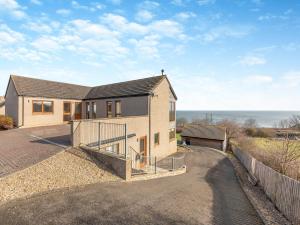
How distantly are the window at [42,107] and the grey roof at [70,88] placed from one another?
2.62 feet

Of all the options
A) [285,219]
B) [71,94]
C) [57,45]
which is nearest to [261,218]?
[285,219]

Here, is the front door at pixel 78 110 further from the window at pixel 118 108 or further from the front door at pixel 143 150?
the front door at pixel 143 150

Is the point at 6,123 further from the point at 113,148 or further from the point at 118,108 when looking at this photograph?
the point at 113,148

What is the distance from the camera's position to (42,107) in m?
19.0

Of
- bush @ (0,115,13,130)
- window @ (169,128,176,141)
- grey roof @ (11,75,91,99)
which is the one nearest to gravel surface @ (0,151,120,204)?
bush @ (0,115,13,130)

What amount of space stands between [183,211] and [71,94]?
2083 cm

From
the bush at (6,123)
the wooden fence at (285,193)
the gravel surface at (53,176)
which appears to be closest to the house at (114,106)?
the bush at (6,123)

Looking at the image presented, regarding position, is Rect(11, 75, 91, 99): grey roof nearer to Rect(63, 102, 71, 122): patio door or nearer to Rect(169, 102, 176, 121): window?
Rect(63, 102, 71, 122): patio door

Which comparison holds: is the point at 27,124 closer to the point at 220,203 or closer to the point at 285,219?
the point at 220,203

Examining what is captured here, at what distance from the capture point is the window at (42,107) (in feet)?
60.4

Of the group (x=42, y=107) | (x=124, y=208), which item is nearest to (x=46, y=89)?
(x=42, y=107)

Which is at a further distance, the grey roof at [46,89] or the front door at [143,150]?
the grey roof at [46,89]

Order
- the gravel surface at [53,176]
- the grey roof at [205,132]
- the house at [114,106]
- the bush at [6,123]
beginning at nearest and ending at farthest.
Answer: the gravel surface at [53,176], the house at [114,106], the bush at [6,123], the grey roof at [205,132]

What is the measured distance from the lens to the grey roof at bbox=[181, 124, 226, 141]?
3254 cm
